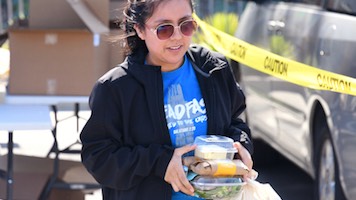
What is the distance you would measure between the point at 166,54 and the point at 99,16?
2.73 metres

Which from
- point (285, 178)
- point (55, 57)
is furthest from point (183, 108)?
point (285, 178)

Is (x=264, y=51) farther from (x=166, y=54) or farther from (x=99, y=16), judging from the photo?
(x=166, y=54)

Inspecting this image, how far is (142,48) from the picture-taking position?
9.35 feet

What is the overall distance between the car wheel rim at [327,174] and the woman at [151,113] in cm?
239

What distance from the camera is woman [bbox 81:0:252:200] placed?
2.65m

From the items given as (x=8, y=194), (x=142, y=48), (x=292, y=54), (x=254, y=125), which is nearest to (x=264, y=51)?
(x=292, y=54)

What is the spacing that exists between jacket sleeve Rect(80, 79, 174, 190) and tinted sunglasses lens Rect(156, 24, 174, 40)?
0.78 ft

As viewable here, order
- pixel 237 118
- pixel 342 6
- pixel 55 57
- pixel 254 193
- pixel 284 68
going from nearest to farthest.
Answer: pixel 254 193 < pixel 237 118 < pixel 342 6 < pixel 55 57 < pixel 284 68

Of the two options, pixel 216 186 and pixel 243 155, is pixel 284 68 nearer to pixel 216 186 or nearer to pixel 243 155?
pixel 243 155

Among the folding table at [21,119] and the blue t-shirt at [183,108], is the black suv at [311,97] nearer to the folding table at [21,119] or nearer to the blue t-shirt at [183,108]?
the folding table at [21,119]

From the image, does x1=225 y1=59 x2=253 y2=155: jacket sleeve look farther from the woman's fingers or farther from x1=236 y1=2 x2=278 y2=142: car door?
x1=236 y1=2 x2=278 y2=142: car door

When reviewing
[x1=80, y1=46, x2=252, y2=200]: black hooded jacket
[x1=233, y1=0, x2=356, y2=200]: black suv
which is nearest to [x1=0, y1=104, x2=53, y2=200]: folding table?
[x1=233, y1=0, x2=356, y2=200]: black suv

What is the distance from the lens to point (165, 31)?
8.77ft

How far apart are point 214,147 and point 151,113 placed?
0.84 feet
